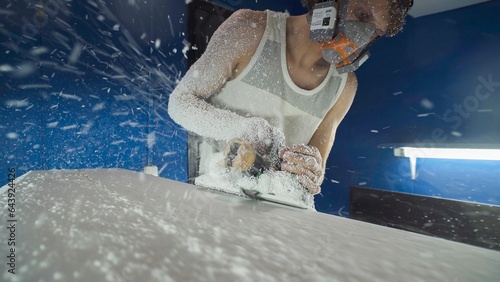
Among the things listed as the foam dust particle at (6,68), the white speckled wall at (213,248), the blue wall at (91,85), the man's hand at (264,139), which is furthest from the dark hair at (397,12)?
the foam dust particle at (6,68)

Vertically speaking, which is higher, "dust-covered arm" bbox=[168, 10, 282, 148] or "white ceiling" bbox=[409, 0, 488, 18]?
"white ceiling" bbox=[409, 0, 488, 18]

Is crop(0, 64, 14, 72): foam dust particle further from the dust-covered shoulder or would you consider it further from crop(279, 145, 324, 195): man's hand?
crop(279, 145, 324, 195): man's hand

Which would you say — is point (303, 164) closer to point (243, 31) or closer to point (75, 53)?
point (243, 31)

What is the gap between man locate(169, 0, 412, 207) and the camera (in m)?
1.17

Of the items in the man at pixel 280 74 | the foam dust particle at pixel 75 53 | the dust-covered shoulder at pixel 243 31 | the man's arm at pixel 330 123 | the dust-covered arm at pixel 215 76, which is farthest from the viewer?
the foam dust particle at pixel 75 53

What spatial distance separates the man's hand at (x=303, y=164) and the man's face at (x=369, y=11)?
734 mm

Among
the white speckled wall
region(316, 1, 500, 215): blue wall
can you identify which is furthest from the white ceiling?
the white speckled wall

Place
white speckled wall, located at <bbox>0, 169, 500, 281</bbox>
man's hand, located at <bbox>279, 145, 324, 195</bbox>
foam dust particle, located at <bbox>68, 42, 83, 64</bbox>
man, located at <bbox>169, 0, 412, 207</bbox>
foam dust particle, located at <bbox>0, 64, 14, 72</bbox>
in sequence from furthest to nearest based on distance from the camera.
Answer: foam dust particle, located at <bbox>68, 42, 83, 64</bbox> < foam dust particle, located at <bbox>0, 64, 14, 72</bbox> < man, located at <bbox>169, 0, 412, 207</bbox> < man's hand, located at <bbox>279, 145, 324, 195</bbox> < white speckled wall, located at <bbox>0, 169, 500, 281</bbox>

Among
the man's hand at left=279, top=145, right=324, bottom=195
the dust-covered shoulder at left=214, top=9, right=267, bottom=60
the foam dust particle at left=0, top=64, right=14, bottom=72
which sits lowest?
the man's hand at left=279, top=145, right=324, bottom=195

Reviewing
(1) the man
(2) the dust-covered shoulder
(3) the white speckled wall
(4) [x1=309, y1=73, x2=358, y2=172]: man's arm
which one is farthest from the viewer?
(4) [x1=309, y1=73, x2=358, y2=172]: man's arm

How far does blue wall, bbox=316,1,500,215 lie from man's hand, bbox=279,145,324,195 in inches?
92.2

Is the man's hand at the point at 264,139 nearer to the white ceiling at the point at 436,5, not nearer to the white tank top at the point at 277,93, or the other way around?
the white tank top at the point at 277,93

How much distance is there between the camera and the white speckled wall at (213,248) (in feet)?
0.68

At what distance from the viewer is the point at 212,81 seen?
127 cm
